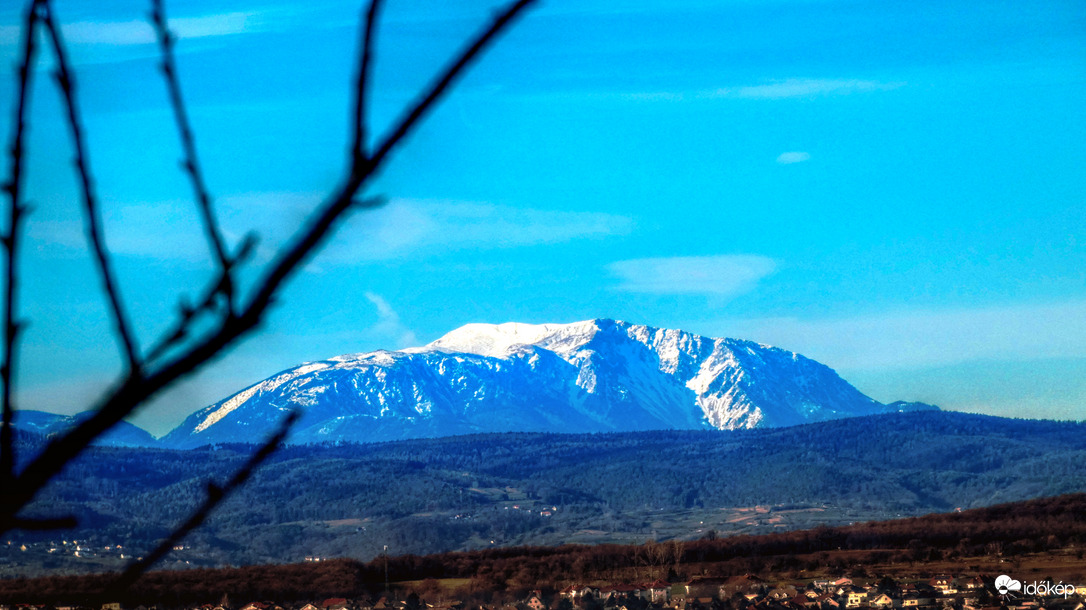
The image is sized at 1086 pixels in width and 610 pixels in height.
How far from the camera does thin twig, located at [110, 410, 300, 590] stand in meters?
1.42

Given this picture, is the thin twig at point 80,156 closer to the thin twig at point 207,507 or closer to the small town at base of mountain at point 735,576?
the thin twig at point 207,507

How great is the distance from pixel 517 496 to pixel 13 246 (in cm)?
18194

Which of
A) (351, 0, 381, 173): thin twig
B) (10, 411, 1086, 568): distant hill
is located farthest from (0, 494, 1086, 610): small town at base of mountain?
(351, 0, 381, 173): thin twig

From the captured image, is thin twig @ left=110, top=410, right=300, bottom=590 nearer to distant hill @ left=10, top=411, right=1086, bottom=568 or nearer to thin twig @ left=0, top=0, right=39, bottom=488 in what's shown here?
thin twig @ left=0, top=0, right=39, bottom=488

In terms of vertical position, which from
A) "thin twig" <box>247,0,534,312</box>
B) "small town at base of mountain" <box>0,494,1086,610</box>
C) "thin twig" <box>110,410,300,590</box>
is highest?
"thin twig" <box>247,0,534,312</box>

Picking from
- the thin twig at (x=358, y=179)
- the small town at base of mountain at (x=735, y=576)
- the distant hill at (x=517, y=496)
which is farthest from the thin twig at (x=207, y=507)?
the distant hill at (x=517, y=496)

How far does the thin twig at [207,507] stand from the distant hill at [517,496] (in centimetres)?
12521

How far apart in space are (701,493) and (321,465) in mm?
59115

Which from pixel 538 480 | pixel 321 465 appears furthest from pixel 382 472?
pixel 538 480

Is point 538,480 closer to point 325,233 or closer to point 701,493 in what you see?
point 701,493

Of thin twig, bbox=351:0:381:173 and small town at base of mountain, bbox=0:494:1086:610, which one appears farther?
small town at base of mountain, bbox=0:494:1086:610

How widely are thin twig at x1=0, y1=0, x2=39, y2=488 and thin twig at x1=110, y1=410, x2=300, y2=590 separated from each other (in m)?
0.21

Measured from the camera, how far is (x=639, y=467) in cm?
19888

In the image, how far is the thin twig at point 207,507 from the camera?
1422 mm
